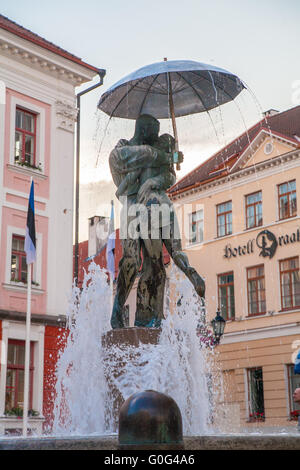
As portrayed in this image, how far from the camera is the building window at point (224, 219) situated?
3121 cm

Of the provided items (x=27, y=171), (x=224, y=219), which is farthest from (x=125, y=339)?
(x=224, y=219)

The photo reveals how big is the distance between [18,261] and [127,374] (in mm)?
12732

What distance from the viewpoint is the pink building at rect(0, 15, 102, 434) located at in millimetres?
19312

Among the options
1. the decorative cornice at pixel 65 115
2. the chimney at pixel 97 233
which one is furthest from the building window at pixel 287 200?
the decorative cornice at pixel 65 115

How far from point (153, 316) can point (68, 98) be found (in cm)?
1560

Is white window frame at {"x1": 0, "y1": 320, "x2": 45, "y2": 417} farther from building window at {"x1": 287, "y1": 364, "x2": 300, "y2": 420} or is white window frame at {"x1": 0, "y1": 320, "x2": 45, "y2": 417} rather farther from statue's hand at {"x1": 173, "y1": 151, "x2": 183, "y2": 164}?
statue's hand at {"x1": 173, "y1": 151, "x2": 183, "y2": 164}

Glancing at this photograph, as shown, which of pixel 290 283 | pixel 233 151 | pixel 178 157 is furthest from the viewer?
pixel 233 151

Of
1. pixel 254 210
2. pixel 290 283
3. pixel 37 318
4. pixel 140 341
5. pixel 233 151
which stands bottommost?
pixel 140 341

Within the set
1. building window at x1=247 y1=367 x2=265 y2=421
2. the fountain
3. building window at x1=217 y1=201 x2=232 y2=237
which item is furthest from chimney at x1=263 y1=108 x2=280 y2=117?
the fountain

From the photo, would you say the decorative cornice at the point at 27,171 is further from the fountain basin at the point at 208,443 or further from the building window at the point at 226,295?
the fountain basin at the point at 208,443

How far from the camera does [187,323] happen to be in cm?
880

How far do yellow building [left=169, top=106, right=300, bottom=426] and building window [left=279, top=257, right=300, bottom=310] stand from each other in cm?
4

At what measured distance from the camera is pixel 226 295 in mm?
30359

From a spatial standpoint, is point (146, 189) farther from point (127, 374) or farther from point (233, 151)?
point (233, 151)
